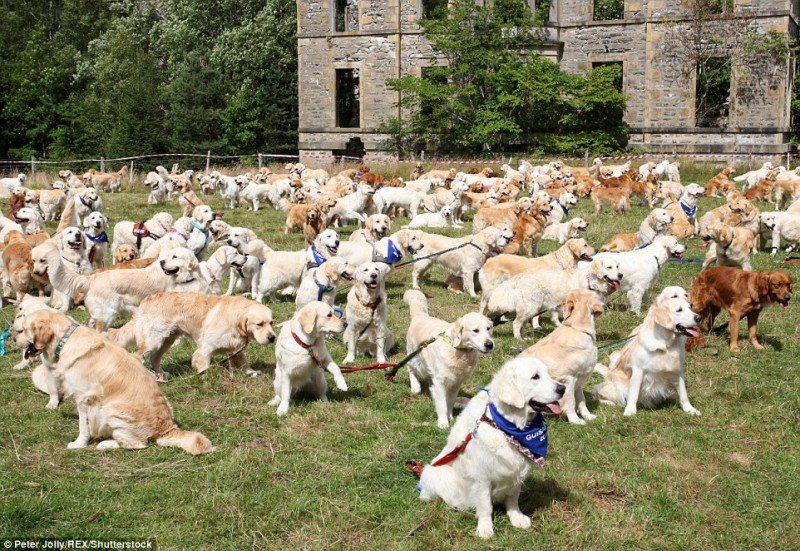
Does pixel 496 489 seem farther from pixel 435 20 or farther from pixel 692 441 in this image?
pixel 435 20

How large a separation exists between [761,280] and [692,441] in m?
3.18

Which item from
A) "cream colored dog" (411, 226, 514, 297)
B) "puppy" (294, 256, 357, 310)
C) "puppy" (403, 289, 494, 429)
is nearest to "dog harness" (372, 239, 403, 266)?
"cream colored dog" (411, 226, 514, 297)

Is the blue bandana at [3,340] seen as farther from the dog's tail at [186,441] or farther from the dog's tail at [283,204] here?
the dog's tail at [283,204]

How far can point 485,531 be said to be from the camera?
5.16 metres

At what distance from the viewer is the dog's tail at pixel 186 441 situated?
6484 millimetres

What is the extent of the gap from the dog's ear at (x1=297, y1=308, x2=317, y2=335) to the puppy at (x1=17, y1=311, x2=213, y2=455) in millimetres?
1220

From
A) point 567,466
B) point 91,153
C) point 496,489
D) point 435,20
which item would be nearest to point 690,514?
point 567,466

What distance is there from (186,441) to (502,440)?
2.75 metres

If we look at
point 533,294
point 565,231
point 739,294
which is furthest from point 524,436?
point 565,231

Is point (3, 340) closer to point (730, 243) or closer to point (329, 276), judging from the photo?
point (329, 276)

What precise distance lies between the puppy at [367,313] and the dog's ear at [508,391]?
3.96 m

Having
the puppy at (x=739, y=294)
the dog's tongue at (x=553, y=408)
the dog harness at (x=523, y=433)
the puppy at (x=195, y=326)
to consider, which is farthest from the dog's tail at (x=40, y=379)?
the puppy at (x=739, y=294)

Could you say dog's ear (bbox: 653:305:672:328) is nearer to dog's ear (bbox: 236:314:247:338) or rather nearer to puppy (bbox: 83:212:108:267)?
dog's ear (bbox: 236:314:247:338)

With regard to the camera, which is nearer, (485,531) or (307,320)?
(485,531)
